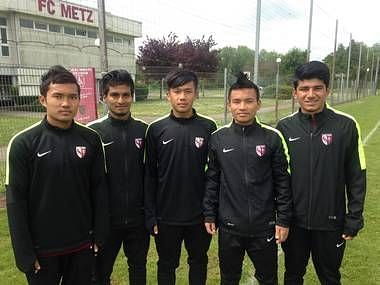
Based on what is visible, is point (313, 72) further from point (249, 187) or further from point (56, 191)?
point (56, 191)

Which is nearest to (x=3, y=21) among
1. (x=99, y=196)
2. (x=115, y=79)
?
(x=115, y=79)

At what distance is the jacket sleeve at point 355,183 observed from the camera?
10.8 feet

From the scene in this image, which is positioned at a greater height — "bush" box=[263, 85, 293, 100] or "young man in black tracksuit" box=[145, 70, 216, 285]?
"young man in black tracksuit" box=[145, 70, 216, 285]

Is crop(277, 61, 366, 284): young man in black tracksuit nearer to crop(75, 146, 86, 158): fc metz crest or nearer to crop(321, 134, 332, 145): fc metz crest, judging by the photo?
crop(321, 134, 332, 145): fc metz crest

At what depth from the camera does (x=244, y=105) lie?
3.37m

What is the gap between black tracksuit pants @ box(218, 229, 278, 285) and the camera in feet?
11.1

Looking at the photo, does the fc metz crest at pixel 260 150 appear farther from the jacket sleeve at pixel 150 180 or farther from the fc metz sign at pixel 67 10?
the fc metz sign at pixel 67 10

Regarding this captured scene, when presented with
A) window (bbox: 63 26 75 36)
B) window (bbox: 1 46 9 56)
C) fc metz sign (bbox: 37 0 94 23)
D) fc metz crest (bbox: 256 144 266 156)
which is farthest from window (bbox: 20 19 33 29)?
fc metz crest (bbox: 256 144 266 156)

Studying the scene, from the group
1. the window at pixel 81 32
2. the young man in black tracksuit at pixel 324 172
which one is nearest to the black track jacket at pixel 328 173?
the young man in black tracksuit at pixel 324 172

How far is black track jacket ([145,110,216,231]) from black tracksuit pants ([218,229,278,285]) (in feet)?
1.10

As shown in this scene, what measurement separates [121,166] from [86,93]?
168 inches

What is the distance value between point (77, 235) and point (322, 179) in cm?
194

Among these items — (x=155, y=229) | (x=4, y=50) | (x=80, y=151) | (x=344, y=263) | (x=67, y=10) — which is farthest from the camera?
(x=67, y=10)

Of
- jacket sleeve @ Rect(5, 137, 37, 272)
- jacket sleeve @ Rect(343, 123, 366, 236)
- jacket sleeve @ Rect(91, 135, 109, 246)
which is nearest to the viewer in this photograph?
jacket sleeve @ Rect(5, 137, 37, 272)
